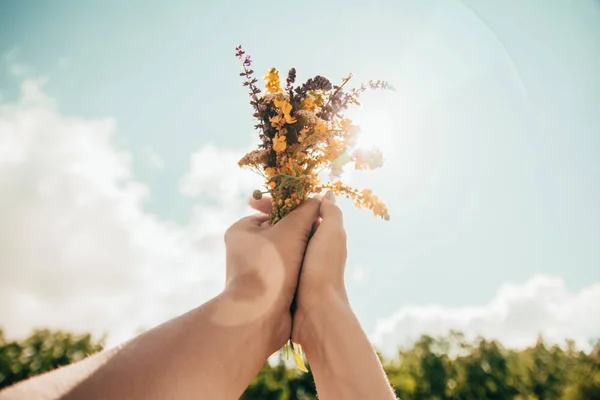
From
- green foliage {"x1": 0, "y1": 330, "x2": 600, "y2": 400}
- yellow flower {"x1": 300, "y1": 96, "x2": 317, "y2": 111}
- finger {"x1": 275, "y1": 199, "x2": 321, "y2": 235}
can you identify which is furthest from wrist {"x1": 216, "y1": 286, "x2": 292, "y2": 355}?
green foliage {"x1": 0, "y1": 330, "x2": 600, "y2": 400}

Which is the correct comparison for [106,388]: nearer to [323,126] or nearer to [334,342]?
[334,342]

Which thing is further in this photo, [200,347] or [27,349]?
[27,349]

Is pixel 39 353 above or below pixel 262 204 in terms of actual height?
above

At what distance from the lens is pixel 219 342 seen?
1.84 meters

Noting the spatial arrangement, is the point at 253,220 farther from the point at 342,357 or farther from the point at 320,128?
the point at 342,357

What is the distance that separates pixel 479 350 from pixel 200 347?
771 inches

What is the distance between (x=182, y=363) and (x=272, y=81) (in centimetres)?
244

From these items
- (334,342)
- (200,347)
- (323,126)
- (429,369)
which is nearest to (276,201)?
(323,126)

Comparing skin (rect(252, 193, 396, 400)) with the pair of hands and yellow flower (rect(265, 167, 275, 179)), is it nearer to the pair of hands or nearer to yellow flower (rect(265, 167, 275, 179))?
the pair of hands

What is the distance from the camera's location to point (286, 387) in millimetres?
14312

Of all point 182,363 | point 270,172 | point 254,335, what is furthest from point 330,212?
point 182,363

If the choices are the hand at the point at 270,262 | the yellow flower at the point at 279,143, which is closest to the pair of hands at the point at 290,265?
the hand at the point at 270,262

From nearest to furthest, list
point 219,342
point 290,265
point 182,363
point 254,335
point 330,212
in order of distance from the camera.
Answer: point 182,363 → point 219,342 → point 254,335 → point 290,265 → point 330,212

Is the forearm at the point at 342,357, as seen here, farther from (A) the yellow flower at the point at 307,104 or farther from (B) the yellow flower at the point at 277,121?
(A) the yellow flower at the point at 307,104
